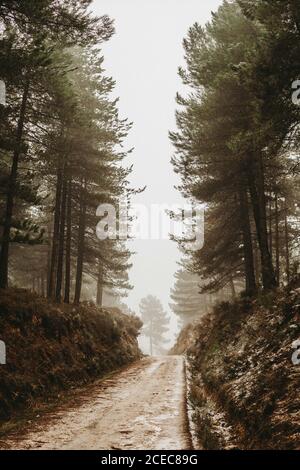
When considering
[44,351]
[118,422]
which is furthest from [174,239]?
[118,422]

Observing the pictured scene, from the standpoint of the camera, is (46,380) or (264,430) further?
(46,380)

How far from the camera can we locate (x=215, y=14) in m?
16.0

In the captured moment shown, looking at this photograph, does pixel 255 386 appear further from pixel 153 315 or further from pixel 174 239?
pixel 153 315

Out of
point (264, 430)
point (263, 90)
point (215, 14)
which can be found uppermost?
point (215, 14)

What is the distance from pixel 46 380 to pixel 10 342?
1696 millimetres

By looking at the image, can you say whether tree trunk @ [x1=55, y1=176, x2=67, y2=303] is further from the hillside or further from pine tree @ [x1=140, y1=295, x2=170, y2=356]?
pine tree @ [x1=140, y1=295, x2=170, y2=356]

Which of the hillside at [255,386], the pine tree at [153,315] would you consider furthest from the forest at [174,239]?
the pine tree at [153,315]

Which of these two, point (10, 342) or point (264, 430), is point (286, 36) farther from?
point (10, 342)

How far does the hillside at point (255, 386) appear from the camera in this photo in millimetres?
6164

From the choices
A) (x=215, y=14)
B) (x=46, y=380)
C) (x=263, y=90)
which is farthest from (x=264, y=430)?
(x=215, y=14)

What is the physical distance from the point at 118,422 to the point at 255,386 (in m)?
3.37

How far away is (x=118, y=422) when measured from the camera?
851 centimetres
